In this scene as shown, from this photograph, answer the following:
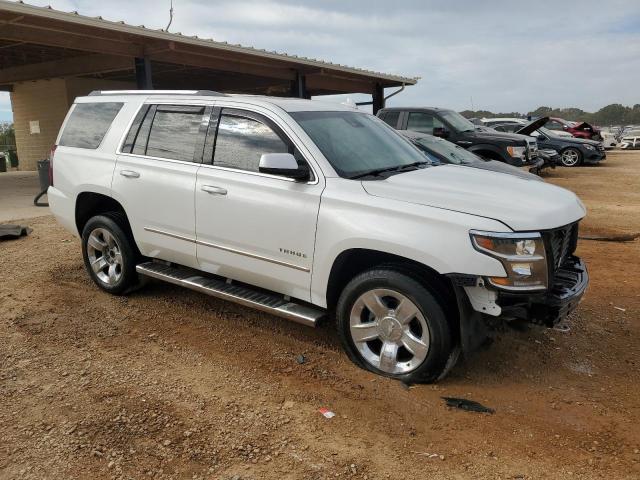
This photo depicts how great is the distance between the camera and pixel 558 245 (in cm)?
361

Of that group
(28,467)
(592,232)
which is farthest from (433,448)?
(592,232)

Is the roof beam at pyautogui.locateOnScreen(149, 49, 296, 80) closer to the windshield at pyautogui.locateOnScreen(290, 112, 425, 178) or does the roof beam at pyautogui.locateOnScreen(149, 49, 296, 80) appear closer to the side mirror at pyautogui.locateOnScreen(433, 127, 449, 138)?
the side mirror at pyautogui.locateOnScreen(433, 127, 449, 138)

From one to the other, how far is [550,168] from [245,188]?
16.8 meters

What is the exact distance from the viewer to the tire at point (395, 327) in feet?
11.1

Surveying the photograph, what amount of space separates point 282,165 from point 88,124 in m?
2.81

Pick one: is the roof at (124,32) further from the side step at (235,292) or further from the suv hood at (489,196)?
the suv hood at (489,196)

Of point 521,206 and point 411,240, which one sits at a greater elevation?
point 521,206

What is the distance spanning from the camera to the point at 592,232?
27.2 ft

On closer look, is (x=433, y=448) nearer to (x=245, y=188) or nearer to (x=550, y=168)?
(x=245, y=188)

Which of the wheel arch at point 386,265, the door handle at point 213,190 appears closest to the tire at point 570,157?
the wheel arch at point 386,265

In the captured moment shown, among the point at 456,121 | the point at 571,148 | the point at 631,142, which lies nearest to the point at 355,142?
the point at 456,121

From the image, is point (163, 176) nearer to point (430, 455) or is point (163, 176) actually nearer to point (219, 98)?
point (219, 98)

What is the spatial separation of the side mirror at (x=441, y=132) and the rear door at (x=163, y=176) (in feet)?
26.6

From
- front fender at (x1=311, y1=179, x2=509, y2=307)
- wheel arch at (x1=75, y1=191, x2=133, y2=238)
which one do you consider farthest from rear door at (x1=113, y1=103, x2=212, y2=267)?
front fender at (x1=311, y1=179, x2=509, y2=307)
